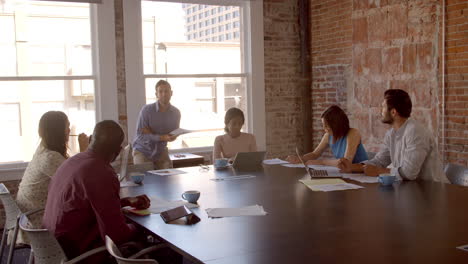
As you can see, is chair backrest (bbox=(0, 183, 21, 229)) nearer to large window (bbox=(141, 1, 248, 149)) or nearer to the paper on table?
the paper on table

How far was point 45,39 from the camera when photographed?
645 centimetres

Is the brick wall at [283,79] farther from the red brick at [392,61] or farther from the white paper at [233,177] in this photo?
the white paper at [233,177]

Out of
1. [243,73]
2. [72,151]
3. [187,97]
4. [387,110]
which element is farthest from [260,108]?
[387,110]

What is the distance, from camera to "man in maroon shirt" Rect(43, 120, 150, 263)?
2.90 metres

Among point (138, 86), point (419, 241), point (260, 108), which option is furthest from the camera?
point (260, 108)

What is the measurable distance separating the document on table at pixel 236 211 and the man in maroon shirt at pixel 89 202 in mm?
506

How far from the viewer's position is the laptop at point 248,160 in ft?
16.7

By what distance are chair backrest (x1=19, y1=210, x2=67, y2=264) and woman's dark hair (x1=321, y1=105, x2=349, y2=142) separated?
3.04m

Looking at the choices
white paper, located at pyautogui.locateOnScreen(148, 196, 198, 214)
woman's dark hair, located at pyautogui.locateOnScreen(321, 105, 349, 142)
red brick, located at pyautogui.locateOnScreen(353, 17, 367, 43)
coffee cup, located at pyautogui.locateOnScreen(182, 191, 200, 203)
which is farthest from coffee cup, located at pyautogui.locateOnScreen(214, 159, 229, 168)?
red brick, located at pyautogui.locateOnScreen(353, 17, 367, 43)

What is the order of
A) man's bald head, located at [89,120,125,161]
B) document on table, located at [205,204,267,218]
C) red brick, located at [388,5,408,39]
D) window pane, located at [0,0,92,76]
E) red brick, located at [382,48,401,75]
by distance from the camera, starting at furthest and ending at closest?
red brick, located at [382,48,401,75] → red brick, located at [388,5,408,39] → window pane, located at [0,0,92,76] → document on table, located at [205,204,267,218] → man's bald head, located at [89,120,125,161]

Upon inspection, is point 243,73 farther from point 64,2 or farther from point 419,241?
point 419,241

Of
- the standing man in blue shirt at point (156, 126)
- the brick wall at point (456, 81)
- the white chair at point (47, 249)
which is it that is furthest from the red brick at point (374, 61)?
the white chair at point (47, 249)

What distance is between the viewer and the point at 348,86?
742cm

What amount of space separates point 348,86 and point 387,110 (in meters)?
3.17
